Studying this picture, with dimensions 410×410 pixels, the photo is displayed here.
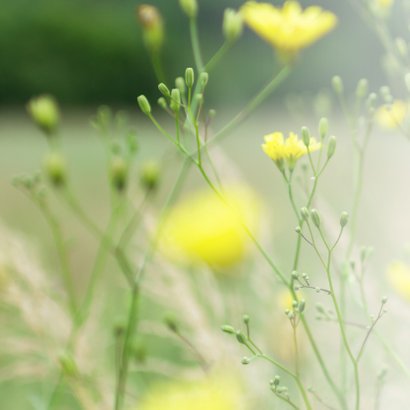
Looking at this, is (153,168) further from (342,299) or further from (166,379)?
(166,379)

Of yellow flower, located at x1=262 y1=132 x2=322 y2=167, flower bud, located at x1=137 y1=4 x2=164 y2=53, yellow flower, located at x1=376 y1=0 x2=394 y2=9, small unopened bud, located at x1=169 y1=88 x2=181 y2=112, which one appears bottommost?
yellow flower, located at x1=262 y1=132 x2=322 y2=167

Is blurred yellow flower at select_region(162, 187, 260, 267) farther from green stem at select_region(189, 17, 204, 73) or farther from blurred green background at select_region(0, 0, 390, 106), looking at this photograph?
blurred green background at select_region(0, 0, 390, 106)

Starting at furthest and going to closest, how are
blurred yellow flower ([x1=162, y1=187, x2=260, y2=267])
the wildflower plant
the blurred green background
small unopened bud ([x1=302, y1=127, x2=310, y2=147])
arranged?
the blurred green background
blurred yellow flower ([x1=162, y1=187, x2=260, y2=267])
the wildflower plant
small unopened bud ([x1=302, y1=127, x2=310, y2=147])

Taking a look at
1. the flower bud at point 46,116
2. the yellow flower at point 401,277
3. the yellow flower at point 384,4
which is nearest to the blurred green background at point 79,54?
the flower bud at point 46,116

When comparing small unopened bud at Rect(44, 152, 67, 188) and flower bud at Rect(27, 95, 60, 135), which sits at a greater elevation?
flower bud at Rect(27, 95, 60, 135)

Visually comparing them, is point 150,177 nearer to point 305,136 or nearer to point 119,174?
point 119,174

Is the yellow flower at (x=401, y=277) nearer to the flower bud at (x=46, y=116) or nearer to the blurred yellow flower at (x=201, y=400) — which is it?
the blurred yellow flower at (x=201, y=400)

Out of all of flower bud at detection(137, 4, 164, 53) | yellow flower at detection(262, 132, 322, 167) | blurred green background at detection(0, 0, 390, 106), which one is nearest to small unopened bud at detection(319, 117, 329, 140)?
yellow flower at detection(262, 132, 322, 167)
